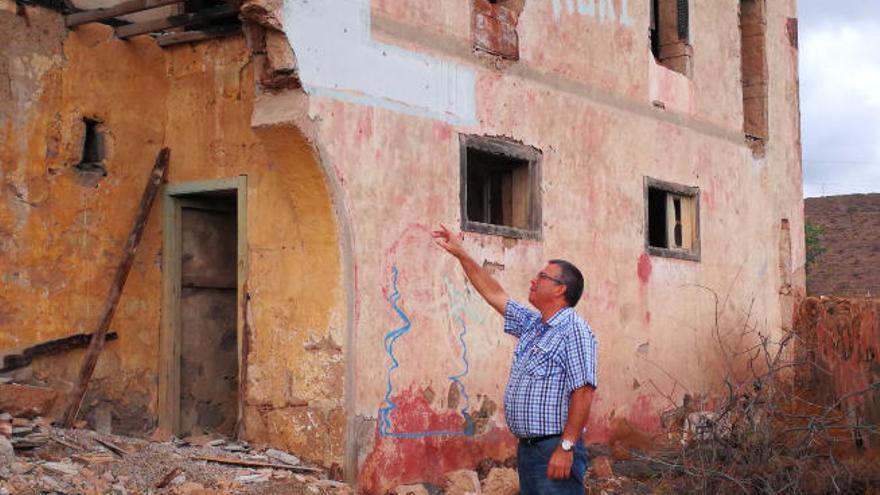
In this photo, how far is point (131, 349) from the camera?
8.95m

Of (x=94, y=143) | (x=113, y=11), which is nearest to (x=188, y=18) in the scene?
(x=113, y=11)

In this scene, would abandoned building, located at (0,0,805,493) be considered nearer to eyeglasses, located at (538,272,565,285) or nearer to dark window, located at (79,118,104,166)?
dark window, located at (79,118,104,166)

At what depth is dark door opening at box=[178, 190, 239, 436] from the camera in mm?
A: 9219

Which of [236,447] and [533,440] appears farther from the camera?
[236,447]

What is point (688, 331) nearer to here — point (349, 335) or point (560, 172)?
point (560, 172)

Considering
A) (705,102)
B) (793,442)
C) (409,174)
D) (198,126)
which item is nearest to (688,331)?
(705,102)

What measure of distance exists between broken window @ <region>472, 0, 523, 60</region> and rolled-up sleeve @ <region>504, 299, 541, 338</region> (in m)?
4.12

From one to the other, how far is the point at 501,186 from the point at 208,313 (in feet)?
9.49

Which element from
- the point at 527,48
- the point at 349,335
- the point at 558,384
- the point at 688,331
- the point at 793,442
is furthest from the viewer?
the point at 688,331

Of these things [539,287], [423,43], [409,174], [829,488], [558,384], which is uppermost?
[423,43]

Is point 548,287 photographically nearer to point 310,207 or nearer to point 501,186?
point 310,207

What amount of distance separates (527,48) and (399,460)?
12.9 feet

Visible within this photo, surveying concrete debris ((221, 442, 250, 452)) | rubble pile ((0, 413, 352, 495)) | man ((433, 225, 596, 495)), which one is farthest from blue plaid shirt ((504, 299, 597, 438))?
concrete debris ((221, 442, 250, 452))

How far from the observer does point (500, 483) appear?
8.68 meters
